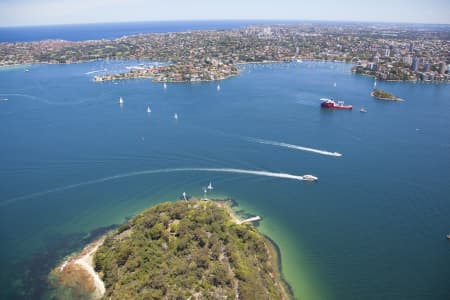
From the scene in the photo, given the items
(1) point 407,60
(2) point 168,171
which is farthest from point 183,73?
(1) point 407,60

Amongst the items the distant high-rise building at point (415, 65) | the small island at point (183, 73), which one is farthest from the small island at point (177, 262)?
the distant high-rise building at point (415, 65)

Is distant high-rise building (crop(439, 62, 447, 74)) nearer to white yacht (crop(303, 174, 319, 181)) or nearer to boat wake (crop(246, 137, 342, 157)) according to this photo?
boat wake (crop(246, 137, 342, 157))

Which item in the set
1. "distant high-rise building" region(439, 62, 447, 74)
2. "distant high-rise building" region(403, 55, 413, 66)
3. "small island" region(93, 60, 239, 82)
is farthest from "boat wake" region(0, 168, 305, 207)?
"distant high-rise building" region(403, 55, 413, 66)

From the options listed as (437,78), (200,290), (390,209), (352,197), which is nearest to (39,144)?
(200,290)

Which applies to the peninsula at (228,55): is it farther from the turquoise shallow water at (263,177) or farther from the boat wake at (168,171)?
the boat wake at (168,171)

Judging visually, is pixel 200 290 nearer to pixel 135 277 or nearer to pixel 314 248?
pixel 135 277
